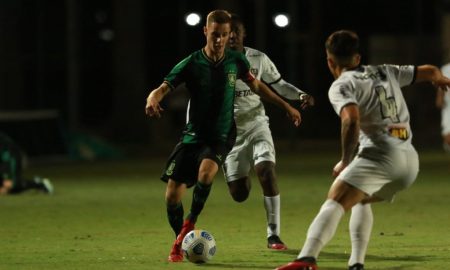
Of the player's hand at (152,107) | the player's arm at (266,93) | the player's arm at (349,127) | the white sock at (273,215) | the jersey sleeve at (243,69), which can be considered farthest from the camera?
the white sock at (273,215)

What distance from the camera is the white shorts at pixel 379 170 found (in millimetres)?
8930

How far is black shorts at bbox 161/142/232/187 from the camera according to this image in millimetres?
10971

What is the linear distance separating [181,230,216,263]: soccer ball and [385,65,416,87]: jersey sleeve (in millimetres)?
2384

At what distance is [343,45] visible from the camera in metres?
8.97

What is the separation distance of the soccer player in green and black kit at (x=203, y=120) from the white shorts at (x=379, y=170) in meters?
2.13

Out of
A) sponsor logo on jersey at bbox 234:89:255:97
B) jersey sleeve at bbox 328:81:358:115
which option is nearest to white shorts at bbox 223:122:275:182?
sponsor logo on jersey at bbox 234:89:255:97

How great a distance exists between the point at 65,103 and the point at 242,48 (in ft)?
143

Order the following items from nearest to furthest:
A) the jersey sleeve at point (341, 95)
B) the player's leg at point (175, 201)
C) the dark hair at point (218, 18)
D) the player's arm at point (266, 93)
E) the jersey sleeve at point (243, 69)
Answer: the jersey sleeve at point (341, 95) < the dark hair at point (218, 18) < the player's leg at point (175, 201) < the jersey sleeve at point (243, 69) < the player's arm at point (266, 93)

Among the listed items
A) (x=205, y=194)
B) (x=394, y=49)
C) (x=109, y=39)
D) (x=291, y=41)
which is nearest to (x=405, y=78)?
(x=205, y=194)

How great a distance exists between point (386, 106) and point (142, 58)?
103 feet

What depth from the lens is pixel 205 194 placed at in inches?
429

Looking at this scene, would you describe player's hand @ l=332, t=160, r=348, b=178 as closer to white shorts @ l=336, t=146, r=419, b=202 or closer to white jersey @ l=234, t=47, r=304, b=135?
white shorts @ l=336, t=146, r=419, b=202

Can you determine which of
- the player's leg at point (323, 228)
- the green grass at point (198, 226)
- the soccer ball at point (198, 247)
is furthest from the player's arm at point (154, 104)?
the player's leg at point (323, 228)

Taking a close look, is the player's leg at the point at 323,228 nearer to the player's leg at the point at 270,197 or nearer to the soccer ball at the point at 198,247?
the soccer ball at the point at 198,247
